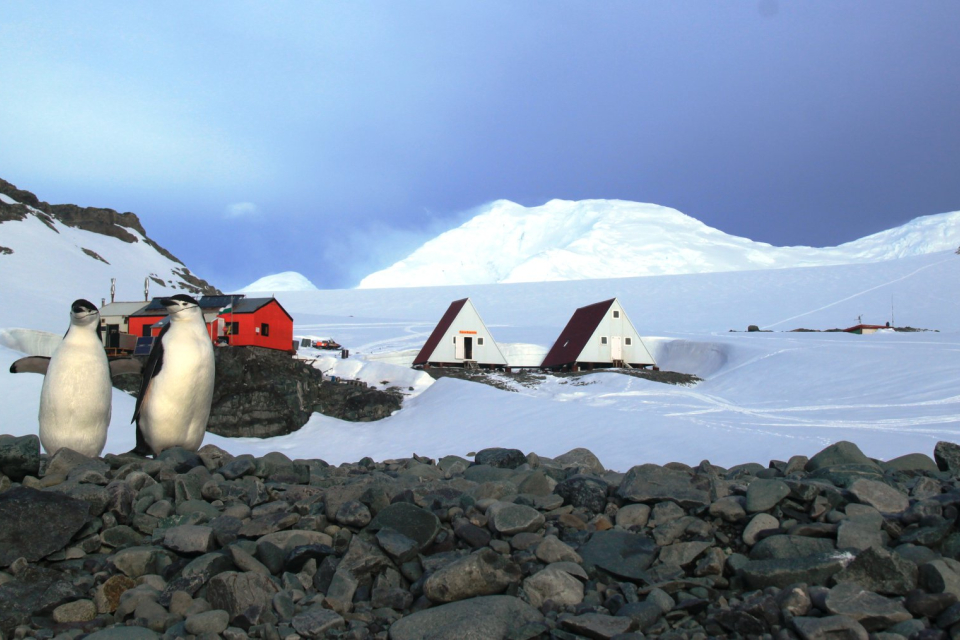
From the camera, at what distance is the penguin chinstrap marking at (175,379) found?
7.91 m

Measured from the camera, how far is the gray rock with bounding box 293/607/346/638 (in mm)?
3799

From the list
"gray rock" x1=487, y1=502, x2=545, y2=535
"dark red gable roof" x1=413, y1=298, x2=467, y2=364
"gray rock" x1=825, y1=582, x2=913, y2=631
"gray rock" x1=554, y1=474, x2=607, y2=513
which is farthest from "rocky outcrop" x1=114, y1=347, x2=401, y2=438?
"gray rock" x1=825, y1=582, x2=913, y2=631

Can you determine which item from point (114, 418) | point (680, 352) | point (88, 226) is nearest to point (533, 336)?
point (680, 352)

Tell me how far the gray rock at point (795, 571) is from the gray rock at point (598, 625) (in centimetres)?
82

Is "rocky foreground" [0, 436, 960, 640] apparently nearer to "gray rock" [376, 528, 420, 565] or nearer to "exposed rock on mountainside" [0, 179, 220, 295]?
"gray rock" [376, 528, 420, 565]

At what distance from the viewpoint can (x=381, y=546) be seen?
4.44 meters

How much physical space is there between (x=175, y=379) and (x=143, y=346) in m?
23.1

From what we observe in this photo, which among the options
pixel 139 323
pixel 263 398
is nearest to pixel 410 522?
pixel 263 398

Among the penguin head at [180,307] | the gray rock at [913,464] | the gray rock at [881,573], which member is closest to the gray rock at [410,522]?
the gray rock at [881,573]

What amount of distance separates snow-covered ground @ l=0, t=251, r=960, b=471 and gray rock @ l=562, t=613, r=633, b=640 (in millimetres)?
11258

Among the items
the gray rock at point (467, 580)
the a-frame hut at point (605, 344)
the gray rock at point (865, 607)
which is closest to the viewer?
the gray rock at point (865, 607)

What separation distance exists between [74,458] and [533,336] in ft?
145

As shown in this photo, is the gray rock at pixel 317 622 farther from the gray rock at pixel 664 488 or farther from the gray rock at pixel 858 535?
the gray rock at pixel 858 535

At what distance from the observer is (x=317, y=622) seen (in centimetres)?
385
